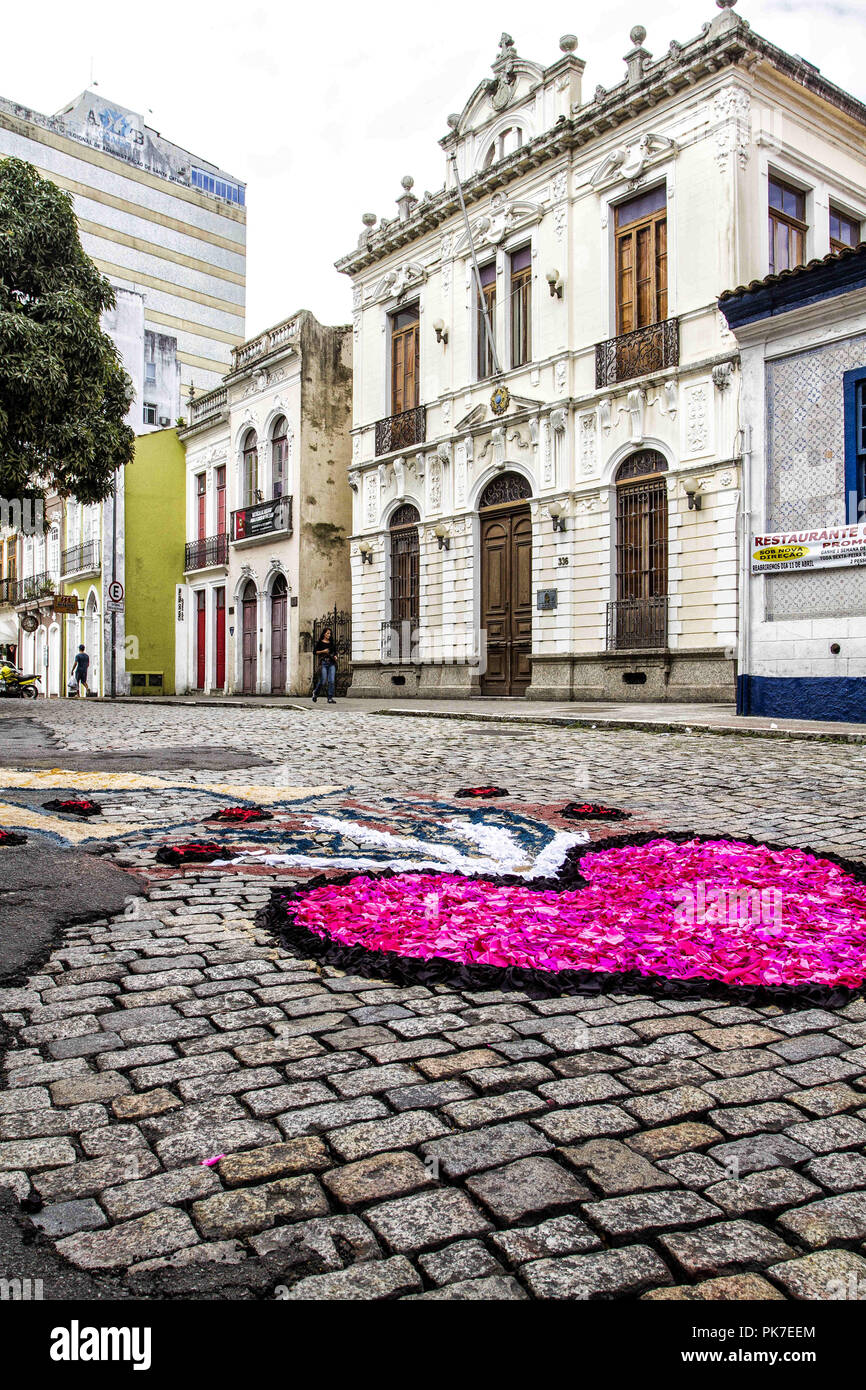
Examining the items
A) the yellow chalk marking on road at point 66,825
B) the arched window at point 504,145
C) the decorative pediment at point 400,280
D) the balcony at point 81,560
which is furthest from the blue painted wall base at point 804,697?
the balcony at point 81,560

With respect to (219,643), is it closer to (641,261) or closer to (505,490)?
(505,490)

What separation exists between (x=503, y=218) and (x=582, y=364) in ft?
14.1

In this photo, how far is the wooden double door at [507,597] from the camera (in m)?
20.9

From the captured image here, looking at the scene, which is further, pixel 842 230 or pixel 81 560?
pixel 81 560

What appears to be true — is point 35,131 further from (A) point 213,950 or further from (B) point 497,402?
(A) point 213,950

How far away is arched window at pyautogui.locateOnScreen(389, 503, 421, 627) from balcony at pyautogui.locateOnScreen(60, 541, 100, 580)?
47.1ft

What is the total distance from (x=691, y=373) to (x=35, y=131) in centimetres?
4452

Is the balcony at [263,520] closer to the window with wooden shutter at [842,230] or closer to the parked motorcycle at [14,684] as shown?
the parked motorcycle at [14,684]

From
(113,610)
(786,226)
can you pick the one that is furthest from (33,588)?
(786,226)

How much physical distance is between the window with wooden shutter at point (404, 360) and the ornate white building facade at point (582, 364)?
0.08 meters

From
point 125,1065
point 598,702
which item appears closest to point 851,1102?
point 125,1065

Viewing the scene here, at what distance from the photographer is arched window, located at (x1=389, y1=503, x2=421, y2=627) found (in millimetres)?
23828

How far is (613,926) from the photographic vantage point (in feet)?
10.9
